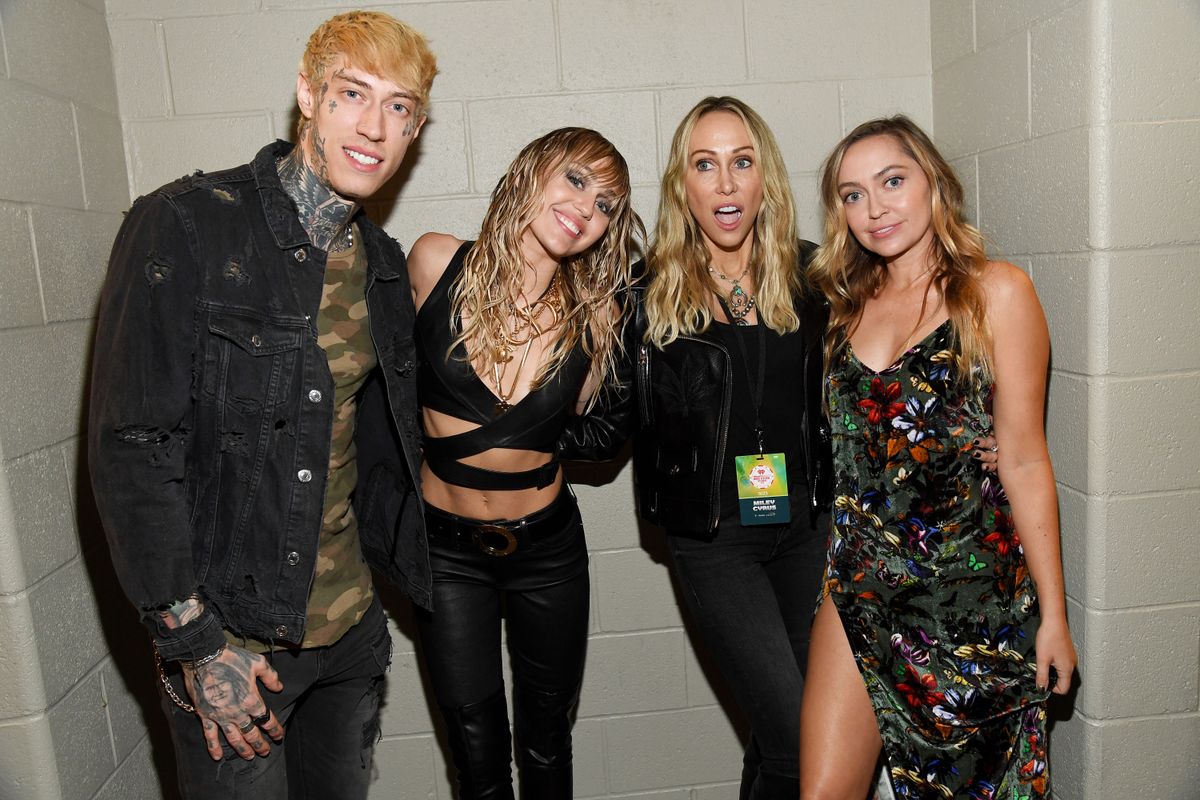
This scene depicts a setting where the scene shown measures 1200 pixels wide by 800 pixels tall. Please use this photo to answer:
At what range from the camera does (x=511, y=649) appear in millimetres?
2434

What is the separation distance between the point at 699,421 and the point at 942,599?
27.9 inches

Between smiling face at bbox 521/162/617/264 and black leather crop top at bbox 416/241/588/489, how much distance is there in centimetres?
26

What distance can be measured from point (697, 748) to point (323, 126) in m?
2.33

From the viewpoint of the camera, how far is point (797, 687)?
2.16 meters

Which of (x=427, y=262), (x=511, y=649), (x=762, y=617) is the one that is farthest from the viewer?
(x=511, y=649)

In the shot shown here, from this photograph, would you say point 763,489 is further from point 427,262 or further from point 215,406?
point 215,406

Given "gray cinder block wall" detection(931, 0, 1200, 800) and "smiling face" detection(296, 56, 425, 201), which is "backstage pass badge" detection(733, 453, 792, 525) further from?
"smiling face" detection(296, 56, 425, 201)

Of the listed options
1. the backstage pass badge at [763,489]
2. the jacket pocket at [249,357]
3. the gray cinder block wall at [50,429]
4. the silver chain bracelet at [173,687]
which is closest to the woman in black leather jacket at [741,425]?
the backstage pass badge at [763,489]

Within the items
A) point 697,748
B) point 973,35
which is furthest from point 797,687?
point 973,35

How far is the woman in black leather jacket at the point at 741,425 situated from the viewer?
2.22 m

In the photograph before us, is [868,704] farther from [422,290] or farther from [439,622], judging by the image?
[422,290]

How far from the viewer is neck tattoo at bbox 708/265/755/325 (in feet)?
7.69

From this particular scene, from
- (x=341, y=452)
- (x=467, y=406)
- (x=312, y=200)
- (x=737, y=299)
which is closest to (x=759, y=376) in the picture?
(x=737, y=299)

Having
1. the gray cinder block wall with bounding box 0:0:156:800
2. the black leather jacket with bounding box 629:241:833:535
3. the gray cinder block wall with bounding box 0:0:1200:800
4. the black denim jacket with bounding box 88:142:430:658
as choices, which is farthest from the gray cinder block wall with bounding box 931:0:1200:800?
the gray cinder block wall with bounding box 0:0:156:800
